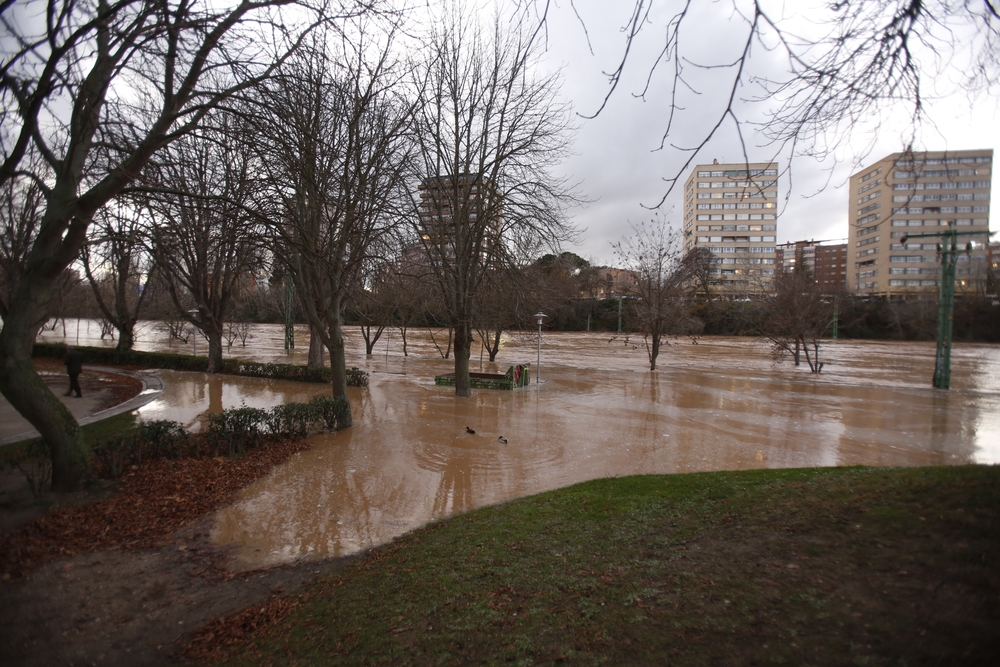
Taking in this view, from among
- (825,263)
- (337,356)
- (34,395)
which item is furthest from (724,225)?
(34,395)

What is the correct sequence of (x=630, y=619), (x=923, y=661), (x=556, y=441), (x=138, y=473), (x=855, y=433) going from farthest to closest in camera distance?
(x=855, y=433)
(x=556, y=441)
(x=138, y=473)
(x=630, y=619)
(x=923, y=661)

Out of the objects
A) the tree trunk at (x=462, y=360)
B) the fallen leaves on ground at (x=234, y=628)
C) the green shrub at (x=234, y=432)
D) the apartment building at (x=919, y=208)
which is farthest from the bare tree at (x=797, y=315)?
the fallen leaves on ground at (x=234, y=628)

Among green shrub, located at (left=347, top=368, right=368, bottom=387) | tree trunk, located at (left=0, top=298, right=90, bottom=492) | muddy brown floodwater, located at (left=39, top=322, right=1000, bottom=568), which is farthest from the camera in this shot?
green shrub, located at (left=347, top=368, right=368, bottom=387)

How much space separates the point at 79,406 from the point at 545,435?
41.5 ft

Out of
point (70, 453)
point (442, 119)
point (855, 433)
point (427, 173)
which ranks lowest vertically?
point (855, 433)

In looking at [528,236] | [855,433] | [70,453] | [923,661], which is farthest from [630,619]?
[528,236]

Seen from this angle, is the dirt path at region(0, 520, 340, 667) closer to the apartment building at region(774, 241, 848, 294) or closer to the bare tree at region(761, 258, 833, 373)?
the bare tree at region(761, 258, 833, 373)

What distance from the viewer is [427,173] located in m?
16.6

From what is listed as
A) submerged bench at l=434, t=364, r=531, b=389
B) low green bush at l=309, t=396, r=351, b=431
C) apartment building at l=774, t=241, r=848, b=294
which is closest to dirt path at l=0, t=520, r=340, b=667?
low green bush at l=309, t=396, r=351, b=431

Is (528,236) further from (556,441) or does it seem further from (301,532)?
(301,532)

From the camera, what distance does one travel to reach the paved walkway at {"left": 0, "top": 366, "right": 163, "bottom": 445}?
33.8ft

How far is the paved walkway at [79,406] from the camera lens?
10.3 meters

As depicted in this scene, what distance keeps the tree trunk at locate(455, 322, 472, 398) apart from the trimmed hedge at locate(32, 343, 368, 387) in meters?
4.07

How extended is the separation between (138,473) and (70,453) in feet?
3.36
